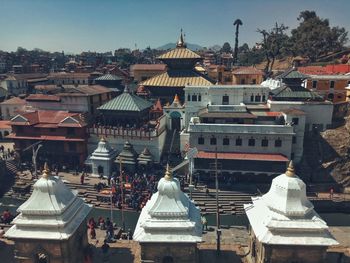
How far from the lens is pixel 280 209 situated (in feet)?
53.3

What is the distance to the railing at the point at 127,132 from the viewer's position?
37969 mm

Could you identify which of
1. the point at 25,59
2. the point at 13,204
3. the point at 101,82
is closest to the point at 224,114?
the point at 13,204

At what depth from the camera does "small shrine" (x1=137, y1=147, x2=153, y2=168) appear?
3609 cm

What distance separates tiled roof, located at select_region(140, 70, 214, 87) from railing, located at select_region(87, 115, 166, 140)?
32.8 ft

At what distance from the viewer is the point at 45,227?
653 inches

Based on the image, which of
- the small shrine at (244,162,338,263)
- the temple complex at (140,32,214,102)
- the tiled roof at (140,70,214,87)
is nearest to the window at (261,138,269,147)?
the tiled roof at (140,70,214,87)

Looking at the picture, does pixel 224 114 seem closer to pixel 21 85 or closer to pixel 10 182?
pixel 10 182

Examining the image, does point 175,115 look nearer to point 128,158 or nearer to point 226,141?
point 128,158

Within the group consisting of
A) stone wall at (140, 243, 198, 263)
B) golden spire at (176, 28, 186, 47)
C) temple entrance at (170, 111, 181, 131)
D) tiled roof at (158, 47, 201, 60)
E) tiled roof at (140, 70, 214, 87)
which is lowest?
stone wall at (140, 243, 198, 263)

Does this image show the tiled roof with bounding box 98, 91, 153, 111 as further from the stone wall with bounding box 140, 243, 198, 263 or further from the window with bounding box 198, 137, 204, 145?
the stone wall with bounding box 140, 243, 198, 263

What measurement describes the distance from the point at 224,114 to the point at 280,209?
20.6m

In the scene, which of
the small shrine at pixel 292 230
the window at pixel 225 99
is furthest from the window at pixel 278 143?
the small shrine at pixel 292 230

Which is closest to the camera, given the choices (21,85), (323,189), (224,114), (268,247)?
(268,247)

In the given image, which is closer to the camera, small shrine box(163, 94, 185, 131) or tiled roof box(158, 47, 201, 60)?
small shrine box(163, 94, 185, 131)
